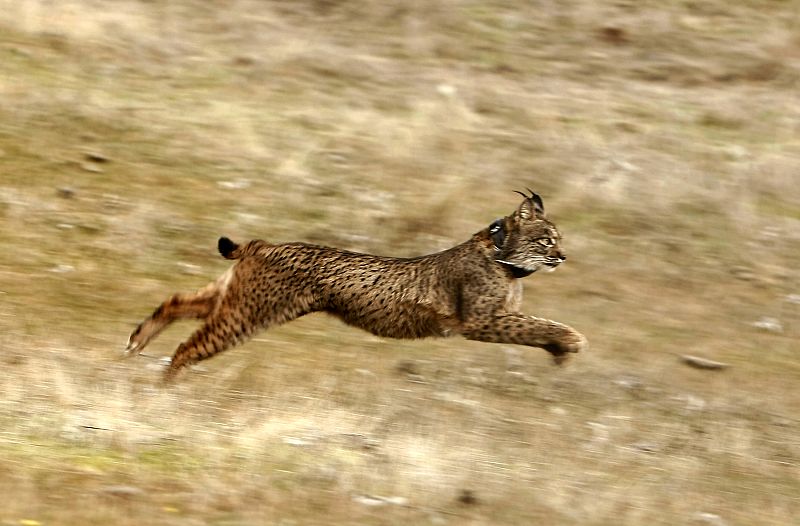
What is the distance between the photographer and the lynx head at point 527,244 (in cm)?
1025

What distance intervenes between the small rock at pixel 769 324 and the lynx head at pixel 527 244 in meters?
3.43

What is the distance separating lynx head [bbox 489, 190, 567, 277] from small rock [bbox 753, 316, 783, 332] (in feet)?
11.2

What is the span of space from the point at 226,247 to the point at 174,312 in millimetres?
642

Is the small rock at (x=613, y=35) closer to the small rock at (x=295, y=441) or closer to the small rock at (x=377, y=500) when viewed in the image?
the small rock at (x=295, y=441)

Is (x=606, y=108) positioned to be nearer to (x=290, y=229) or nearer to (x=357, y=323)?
(x=290, y=229)

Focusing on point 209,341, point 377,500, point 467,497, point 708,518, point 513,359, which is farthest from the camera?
point 513,359

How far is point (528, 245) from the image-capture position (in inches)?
404

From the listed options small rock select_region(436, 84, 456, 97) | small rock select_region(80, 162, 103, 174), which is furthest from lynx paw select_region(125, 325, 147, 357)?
small rock select_region(436, 84, 456, 97)

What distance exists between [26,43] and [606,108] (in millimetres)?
7467

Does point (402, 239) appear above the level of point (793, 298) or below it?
above

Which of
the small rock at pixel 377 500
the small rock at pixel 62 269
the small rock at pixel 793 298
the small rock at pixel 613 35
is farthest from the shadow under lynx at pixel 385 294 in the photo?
the small rock at pixel 613 35

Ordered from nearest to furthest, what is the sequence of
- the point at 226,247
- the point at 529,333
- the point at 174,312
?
the point at 529,333, the point at 226,247, the point at 174,312

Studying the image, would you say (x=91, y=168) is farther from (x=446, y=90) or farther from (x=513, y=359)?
(x=513, y=359)

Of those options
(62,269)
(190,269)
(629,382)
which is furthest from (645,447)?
(62,269)
